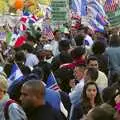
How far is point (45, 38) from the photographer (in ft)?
58.2

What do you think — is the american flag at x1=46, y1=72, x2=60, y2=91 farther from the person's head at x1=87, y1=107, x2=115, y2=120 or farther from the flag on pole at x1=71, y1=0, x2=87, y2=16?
the flag on pole at x1=71, y1=0, x2=87, y2=16

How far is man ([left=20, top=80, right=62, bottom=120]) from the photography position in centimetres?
650

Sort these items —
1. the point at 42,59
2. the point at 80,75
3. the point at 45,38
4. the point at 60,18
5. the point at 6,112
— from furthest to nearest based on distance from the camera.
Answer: the point at 45,38
the point at 60,18
the point at 42,59
the point at 80,75
the point at 6,112

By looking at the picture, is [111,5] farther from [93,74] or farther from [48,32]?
[93,74]

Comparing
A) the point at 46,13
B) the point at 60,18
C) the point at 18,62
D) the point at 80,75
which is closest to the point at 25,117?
the point at 80,75

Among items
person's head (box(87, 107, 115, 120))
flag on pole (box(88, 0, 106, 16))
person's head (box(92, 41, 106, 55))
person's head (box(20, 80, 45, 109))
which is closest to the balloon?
flag on pole (box(88, 0, 106, 16))

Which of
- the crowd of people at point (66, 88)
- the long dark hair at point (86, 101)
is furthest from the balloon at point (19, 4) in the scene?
the long dark hair at point (86, 101)

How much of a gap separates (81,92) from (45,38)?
903 centimetres

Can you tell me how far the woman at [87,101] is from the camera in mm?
8320

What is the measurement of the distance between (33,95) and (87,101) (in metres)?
1.90

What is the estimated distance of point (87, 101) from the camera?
839 centimetres

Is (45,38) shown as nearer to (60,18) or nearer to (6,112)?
(60,18)

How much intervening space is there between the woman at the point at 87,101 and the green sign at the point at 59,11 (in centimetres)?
790

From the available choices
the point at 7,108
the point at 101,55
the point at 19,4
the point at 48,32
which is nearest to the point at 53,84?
the point at 101,55
